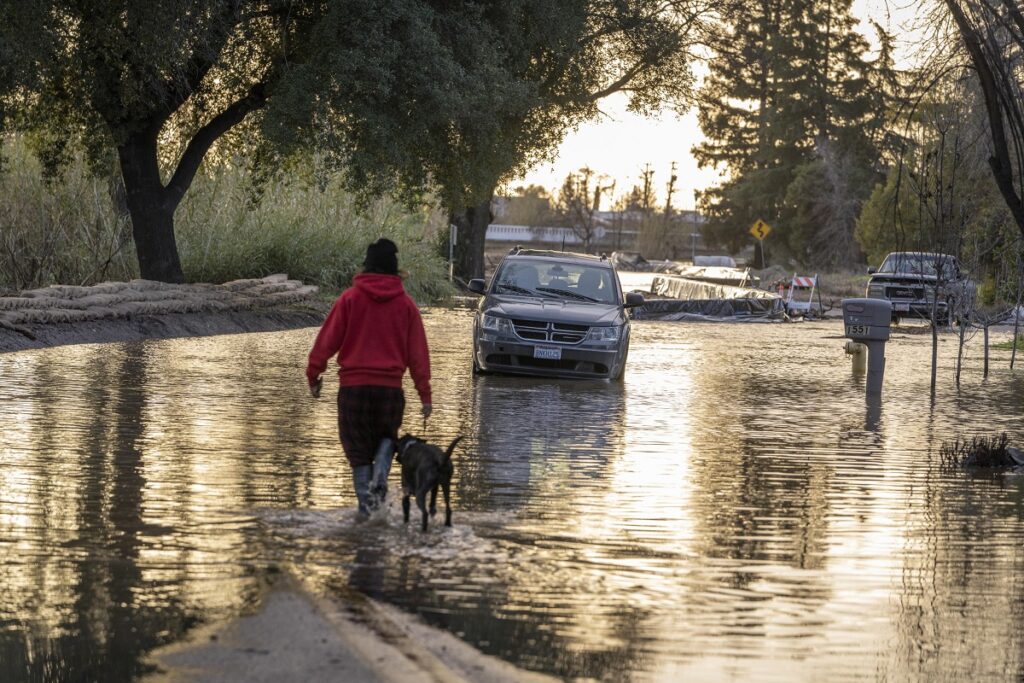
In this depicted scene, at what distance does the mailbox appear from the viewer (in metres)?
19.3

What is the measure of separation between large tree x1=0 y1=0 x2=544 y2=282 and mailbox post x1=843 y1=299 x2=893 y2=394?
8.22 meters

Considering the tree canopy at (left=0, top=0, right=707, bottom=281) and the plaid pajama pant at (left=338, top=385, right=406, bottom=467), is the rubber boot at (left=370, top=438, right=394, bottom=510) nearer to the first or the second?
the plaid pajama pant at (left=338, top=385, right=406, bottom=467)

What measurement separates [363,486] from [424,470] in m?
0.70

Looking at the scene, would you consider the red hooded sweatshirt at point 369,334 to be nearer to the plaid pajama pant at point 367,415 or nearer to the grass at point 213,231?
the plaid pajama pant at point 367,415

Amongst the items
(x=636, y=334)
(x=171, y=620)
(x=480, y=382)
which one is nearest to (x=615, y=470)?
(x=171, y=620)

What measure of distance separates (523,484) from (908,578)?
3379 mm

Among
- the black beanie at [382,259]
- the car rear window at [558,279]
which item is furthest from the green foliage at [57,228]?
the black beanie at [382,259]

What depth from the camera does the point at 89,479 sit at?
402 inches

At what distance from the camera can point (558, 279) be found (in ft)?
68.0

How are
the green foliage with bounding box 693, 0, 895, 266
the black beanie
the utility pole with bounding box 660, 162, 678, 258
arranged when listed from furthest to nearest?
the utility pole with bounding box 660, 162, 678, 258, the green foliage with bounding box 693, 0, 895, 266, the black beanie

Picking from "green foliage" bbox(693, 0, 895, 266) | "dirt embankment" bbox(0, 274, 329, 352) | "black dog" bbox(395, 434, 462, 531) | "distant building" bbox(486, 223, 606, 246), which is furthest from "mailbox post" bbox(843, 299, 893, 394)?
"distant building" bbox(486, 223, 606, 246)

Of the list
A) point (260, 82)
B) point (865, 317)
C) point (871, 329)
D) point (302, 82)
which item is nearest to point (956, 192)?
point (865, 317)

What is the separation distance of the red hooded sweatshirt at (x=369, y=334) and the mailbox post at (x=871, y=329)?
11114 millimetres

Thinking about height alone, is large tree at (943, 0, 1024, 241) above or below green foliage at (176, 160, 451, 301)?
above
